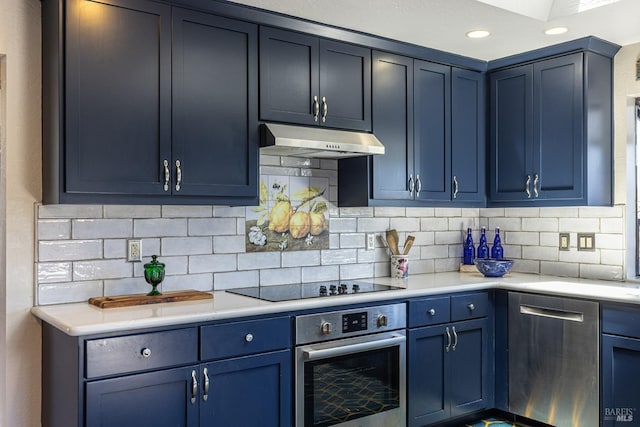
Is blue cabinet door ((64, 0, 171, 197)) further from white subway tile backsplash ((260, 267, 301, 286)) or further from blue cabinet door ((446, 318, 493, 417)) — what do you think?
blue cabinet door ((446, 318, 493, 417))

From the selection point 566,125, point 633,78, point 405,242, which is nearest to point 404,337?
point 405,242

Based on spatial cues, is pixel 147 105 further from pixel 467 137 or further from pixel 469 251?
pixel 469 251

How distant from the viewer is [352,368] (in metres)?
2.96

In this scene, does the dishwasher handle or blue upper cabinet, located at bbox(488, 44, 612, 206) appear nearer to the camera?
the dishwasher handle

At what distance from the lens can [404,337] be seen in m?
3.16

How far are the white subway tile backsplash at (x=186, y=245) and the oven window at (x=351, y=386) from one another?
2.82ft

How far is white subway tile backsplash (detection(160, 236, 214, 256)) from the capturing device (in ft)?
9.82

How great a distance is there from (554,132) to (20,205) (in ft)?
10.3

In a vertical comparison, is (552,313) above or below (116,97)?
below

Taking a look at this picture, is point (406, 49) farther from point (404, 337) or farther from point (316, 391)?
point (316, 391)

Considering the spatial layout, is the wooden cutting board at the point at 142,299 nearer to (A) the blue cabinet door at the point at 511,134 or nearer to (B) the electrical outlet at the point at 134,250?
(B) the electrical outlet at the point at 134,250

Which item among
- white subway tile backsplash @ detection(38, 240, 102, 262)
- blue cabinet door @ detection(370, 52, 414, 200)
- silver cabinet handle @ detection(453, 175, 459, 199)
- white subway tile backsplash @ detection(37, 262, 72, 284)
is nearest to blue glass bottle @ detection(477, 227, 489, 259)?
silver cabinet handle @ detection(453, 175, 459, 199)

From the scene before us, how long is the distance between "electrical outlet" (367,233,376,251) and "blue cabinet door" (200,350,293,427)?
130 cm

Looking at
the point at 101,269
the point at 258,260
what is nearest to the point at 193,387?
the point at 101,269
